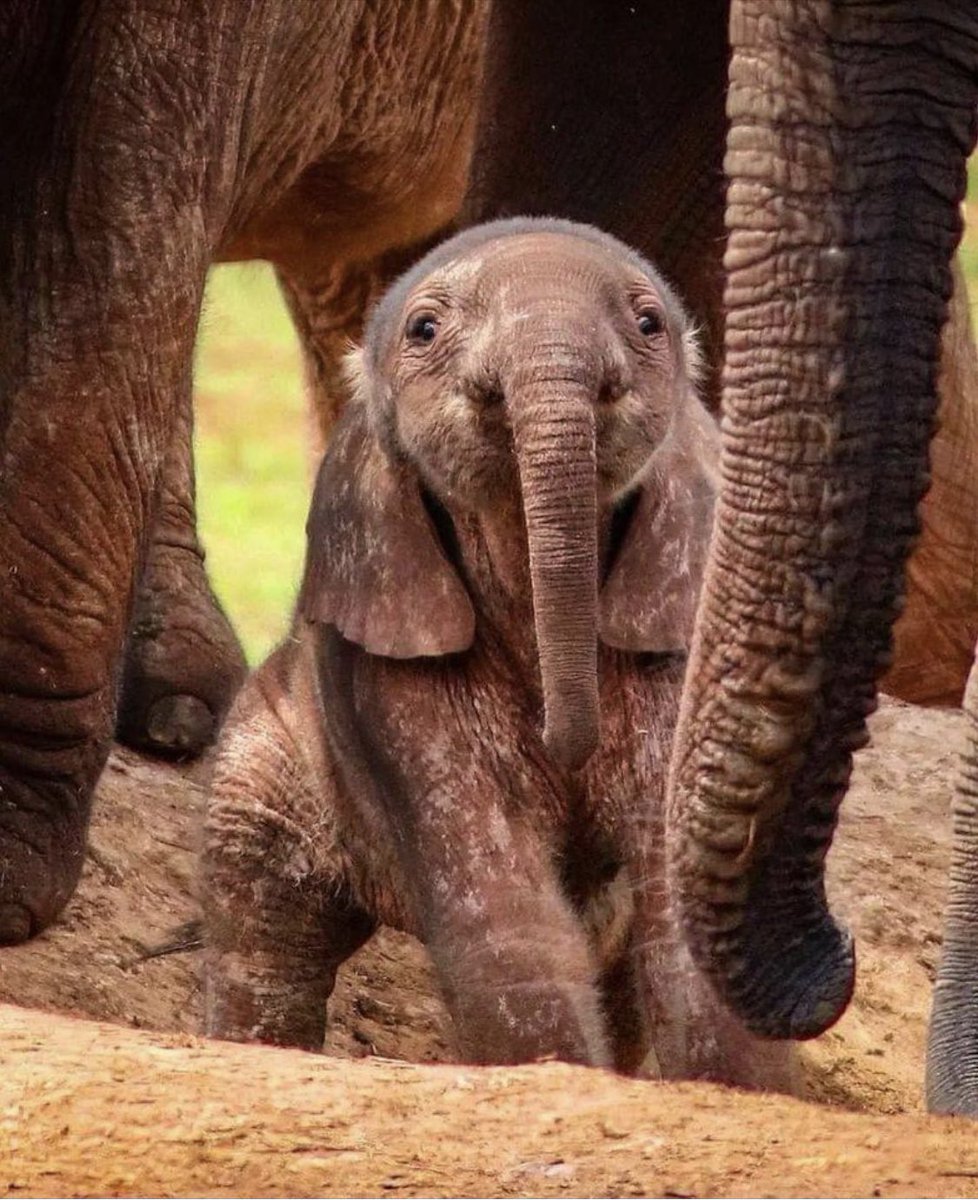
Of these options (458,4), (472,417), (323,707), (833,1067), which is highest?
(458,4)

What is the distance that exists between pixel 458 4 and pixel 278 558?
5831 mm

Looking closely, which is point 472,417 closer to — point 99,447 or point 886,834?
point 99,447

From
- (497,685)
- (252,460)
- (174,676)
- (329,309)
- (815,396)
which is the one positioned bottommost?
(497,685)

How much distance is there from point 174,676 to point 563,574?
193cm

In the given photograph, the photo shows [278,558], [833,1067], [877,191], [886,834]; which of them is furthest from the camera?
[278,558]

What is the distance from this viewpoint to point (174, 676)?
241 inches

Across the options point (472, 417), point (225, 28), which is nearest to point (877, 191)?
point (472, 417)

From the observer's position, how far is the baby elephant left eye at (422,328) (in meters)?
4.62

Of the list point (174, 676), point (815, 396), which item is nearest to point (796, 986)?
point (815, 396)

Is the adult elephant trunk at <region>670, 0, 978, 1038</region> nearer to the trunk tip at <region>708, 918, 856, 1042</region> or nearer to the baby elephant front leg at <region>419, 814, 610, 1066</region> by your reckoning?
the trunk tip at <region>708, 918, 856, 1042</region>

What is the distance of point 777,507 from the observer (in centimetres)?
353

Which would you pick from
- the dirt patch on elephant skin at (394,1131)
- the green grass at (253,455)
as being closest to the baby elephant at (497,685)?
the dirt patch on elephant skin at (394,1131)

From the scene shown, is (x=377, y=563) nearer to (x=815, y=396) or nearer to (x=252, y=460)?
(x=815, y=396)

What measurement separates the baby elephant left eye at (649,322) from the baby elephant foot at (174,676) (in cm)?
163
